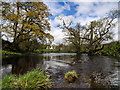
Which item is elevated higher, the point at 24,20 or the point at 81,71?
the point at 24,20

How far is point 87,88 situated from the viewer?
3.09 metres

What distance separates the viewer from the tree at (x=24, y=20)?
33.0 ft

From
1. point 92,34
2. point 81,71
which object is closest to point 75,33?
point 92,34

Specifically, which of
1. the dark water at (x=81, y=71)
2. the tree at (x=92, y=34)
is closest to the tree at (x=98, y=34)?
the tree at (x=92, y=34)

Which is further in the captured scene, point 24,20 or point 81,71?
point 24,20

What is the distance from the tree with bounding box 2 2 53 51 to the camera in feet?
33.0

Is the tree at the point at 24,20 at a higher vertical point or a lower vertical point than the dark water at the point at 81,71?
higher

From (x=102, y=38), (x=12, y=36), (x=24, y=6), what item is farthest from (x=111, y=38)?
(x=12, y=36)

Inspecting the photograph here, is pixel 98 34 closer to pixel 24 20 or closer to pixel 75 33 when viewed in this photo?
pixel 75 33

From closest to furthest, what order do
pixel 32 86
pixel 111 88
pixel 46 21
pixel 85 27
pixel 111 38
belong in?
1. pixel 32 86
2. pixel 111 88
3. pixel 46 21
4. pixel 111 38
5. pixel 85 27

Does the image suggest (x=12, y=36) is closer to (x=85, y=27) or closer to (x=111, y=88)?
(x=111, y=88)

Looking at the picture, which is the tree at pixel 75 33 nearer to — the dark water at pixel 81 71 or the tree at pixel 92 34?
the tree at pixel 92 34

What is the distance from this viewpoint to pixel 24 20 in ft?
36.9

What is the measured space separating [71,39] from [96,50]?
7706 millimetres
